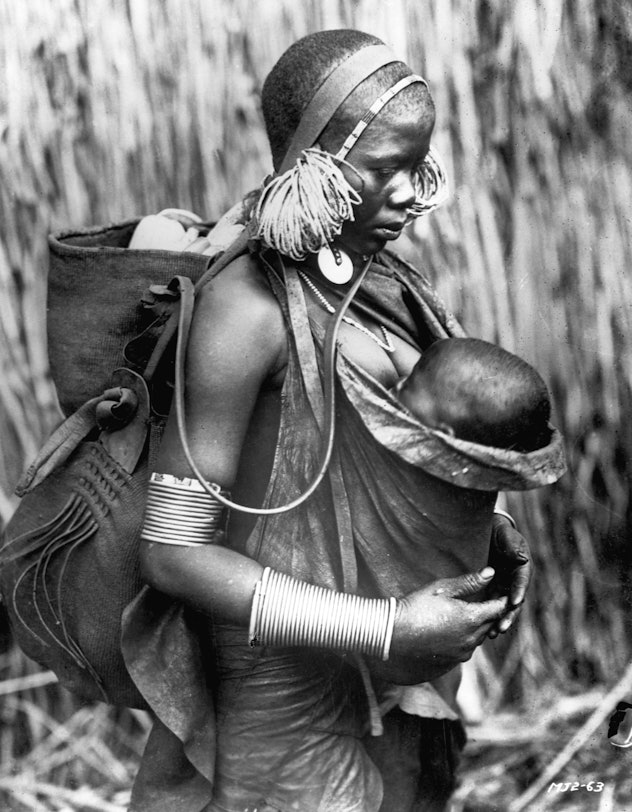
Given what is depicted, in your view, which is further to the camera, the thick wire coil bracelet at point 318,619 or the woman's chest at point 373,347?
the woman's chest at point 373,347

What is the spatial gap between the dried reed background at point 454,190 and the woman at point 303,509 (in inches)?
27.6

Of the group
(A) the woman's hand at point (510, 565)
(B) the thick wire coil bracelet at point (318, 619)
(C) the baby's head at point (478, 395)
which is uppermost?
(C) the baby's head at point (478, 395)

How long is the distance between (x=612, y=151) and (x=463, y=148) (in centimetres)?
34

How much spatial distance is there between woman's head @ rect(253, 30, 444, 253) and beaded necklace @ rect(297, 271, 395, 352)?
0.36ft

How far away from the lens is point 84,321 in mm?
1780

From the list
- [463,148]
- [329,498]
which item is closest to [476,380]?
[329,498]

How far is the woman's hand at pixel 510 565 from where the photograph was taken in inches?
67.5

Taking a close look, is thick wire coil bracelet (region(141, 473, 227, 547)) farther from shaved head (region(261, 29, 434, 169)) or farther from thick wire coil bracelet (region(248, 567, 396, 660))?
shaved head (region(261, 29, 434, 169))

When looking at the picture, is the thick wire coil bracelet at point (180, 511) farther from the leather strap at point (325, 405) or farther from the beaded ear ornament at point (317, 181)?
the beaded ear ornament at point (317, 181)

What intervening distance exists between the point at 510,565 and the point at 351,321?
0.52 m

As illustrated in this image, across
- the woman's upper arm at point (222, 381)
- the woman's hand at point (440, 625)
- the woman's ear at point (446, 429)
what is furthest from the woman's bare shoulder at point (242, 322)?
the woman's hand at point (440, 625)

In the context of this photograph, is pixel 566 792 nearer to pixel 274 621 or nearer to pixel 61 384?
pixel 274 621

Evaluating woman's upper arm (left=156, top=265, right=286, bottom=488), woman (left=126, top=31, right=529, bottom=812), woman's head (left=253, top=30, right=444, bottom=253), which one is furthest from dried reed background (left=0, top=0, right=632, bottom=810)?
woman's upper arm (left=156, top=265, right=286, bottom=488)

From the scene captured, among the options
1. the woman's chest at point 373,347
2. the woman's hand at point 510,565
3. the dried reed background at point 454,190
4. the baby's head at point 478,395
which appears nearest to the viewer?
the baby's head at point 478,395
